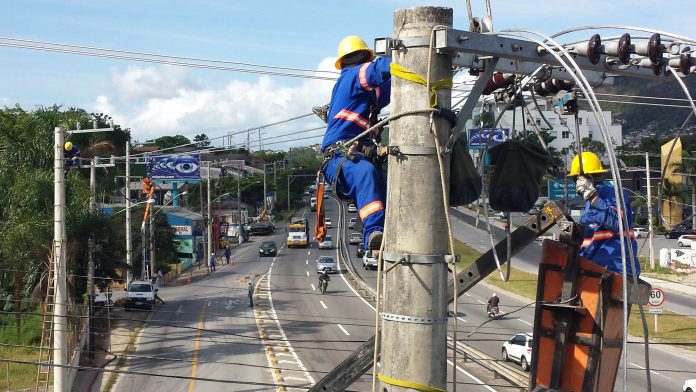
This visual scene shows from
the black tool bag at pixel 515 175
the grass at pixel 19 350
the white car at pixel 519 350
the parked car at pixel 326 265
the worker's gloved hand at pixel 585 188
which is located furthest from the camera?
the parked car at pixel 326 265

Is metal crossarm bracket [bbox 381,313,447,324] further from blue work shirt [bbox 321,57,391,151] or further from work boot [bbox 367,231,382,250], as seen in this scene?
blue work shirt [bbox 321,57,391,151]

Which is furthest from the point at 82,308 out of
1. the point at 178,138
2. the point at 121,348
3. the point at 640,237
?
the point at 178,138

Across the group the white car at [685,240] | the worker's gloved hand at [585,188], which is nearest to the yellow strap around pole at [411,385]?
the worker's gloved hand at [585,188]

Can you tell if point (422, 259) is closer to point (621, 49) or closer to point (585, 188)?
point (621, 49)

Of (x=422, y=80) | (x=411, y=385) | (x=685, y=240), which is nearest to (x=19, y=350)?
(x=411, y=385)

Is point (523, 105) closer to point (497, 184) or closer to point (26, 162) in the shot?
point (497, 184)

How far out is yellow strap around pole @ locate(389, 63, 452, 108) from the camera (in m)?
4.77

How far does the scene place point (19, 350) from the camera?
2797 cm

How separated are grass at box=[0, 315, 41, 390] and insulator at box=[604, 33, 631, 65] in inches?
793

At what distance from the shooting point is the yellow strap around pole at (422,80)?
4.77m

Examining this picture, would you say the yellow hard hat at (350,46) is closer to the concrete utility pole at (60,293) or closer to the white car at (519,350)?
the concrete utility pole at (60,293)

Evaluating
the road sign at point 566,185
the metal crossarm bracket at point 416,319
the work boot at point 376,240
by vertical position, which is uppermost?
the road sign at point 566,185

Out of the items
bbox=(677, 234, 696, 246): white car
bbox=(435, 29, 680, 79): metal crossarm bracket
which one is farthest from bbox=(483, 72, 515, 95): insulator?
bbox=(677, 234, 696, 246): white car

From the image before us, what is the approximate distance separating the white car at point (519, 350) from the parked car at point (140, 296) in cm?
1934
